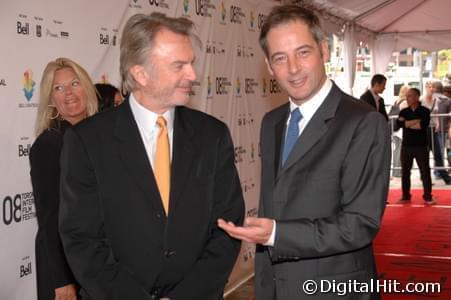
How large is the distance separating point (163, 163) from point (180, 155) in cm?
6

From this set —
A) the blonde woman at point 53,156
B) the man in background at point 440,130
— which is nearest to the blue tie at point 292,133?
the blonde woman at point 53,156

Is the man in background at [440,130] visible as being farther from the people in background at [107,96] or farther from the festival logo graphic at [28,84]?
the festival logo graphic at [28,84]

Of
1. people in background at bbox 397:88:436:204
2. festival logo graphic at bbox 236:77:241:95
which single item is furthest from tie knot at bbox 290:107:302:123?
people in background at bbox 397:88:436:204

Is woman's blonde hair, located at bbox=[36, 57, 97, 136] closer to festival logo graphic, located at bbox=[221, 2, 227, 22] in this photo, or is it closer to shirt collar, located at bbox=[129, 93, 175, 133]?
shirt collar, located at bbox=[129, 93, 175, 133]

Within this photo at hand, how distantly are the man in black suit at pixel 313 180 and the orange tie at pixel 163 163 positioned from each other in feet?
0.77

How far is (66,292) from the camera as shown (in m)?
3.02

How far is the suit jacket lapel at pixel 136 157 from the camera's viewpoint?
199cm

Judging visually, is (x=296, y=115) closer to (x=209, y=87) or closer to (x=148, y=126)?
(x=148, y=126)

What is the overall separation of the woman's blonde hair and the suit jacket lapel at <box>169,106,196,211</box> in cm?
121

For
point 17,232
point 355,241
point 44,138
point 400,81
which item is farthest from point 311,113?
point 400,81

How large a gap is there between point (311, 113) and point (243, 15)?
4.14 m

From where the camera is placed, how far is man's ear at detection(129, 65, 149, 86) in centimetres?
204

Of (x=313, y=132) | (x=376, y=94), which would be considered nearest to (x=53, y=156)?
(x=313, y=132)
